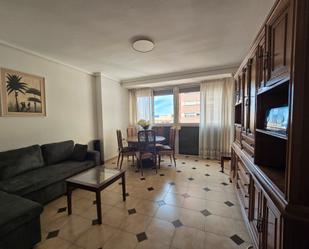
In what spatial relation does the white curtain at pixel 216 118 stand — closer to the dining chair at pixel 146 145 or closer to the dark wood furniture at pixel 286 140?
the dining chair at pixel 146 145

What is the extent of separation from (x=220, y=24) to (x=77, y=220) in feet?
10.8

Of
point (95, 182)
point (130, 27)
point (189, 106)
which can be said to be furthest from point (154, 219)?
point (189, 106)

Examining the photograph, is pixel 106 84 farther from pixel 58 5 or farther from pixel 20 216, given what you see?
pixel 20 216

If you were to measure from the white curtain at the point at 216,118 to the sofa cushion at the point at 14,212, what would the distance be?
14.1 ft

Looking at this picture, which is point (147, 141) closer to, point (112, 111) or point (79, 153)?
point (79, 153)

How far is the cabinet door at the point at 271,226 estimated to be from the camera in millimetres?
1032

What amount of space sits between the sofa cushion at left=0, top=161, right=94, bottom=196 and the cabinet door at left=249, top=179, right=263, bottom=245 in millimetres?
2788

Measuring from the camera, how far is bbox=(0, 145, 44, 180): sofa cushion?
2.41 meters

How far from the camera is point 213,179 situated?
11.0ft

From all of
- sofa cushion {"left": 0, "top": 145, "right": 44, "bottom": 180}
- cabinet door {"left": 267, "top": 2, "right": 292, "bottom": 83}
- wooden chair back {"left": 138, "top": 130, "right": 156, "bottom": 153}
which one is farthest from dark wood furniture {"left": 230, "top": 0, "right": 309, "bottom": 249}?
sofa cushion {"left": 0, "top": 145, "right": 44, "bottom": 180}

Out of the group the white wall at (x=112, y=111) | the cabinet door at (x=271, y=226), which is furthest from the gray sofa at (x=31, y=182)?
the cabinet door at (x=271, y=226)

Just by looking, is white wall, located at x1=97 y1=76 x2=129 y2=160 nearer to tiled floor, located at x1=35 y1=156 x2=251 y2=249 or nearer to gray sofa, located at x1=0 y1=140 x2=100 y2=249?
gray sofa, located at x1=0 y1=140 x2=100 y2=249

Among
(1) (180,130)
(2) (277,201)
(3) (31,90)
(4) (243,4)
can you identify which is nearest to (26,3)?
(3) (31,90)

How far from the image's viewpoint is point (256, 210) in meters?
1.55
